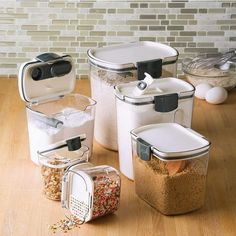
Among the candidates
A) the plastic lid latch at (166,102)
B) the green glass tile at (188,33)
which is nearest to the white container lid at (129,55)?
the plastic lid latch at (166,102)

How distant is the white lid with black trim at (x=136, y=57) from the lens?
2.28 meters

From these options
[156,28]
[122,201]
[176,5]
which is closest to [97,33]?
[156,28]

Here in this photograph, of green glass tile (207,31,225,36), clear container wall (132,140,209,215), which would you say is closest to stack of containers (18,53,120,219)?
clear container wall (132,140,209,215)

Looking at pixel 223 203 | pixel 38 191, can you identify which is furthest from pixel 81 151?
pixel 223 203

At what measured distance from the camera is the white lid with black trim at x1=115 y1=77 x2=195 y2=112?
2.09 metres

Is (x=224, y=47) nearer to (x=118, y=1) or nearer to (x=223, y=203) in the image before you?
(x=118, y=1)

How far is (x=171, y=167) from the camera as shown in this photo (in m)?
1.95

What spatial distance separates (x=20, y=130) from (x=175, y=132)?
70cm

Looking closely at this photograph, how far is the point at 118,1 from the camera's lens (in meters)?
2.87

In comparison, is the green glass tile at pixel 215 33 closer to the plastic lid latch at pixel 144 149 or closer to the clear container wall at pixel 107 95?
the clear container wall at pixel 107 95

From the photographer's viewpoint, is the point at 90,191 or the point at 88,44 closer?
the point at 90,191

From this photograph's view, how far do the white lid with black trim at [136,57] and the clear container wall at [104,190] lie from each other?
1.41ft

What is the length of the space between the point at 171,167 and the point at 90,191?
241 millimetres

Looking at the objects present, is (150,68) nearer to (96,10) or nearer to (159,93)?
(159,93)
